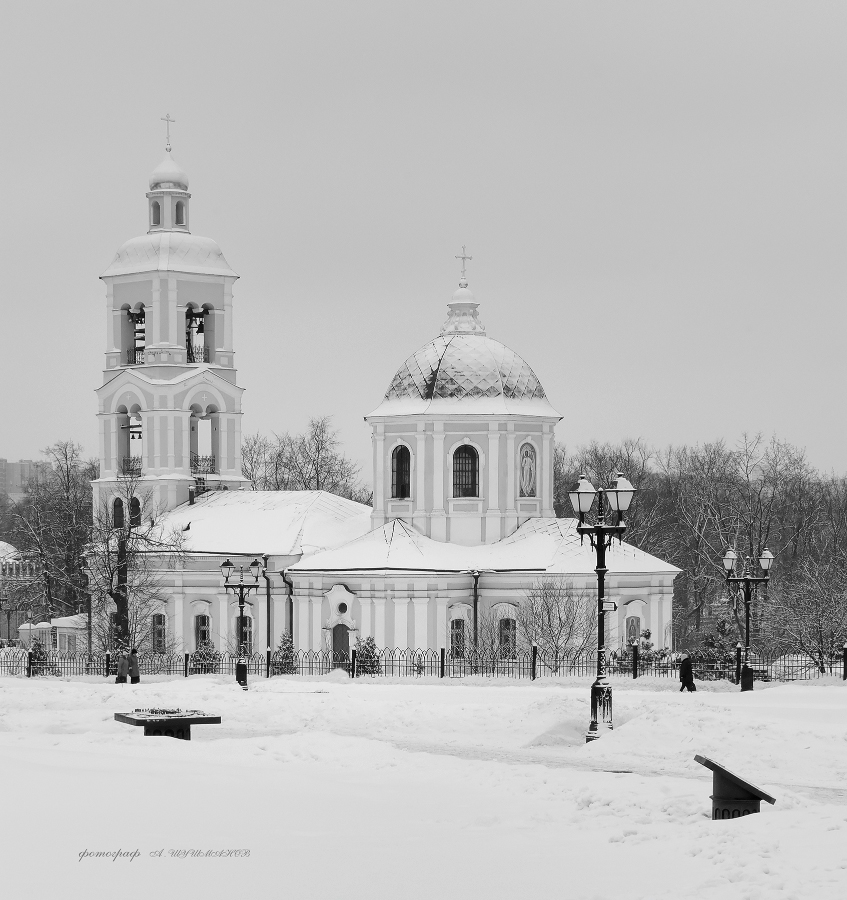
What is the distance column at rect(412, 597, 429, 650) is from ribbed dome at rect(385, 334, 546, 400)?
571 centimetres

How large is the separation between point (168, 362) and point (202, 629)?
8452mm

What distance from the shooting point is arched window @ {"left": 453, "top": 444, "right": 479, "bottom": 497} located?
45281mm

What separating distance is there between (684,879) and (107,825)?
15.3 feet

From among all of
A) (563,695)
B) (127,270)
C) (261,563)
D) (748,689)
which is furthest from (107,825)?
(127,270)

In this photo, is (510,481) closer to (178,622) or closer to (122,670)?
(178,622)

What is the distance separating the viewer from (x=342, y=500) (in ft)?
165

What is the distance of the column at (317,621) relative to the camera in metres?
43.8

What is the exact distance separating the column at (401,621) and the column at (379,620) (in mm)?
312

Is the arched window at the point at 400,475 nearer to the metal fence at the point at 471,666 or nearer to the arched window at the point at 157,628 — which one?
the metal fence at the point at 471,666

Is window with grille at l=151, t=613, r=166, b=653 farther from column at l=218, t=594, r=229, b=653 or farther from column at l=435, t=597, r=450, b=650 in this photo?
column at l=435, t=597, r=450, b=650

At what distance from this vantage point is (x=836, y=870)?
11484 mm

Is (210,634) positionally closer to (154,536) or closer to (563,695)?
(154,536)

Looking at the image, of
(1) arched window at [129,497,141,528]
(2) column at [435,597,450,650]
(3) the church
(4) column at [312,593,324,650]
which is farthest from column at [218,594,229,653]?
(2) column at [435,597,450,650]

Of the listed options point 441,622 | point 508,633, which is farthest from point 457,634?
point 508,633
